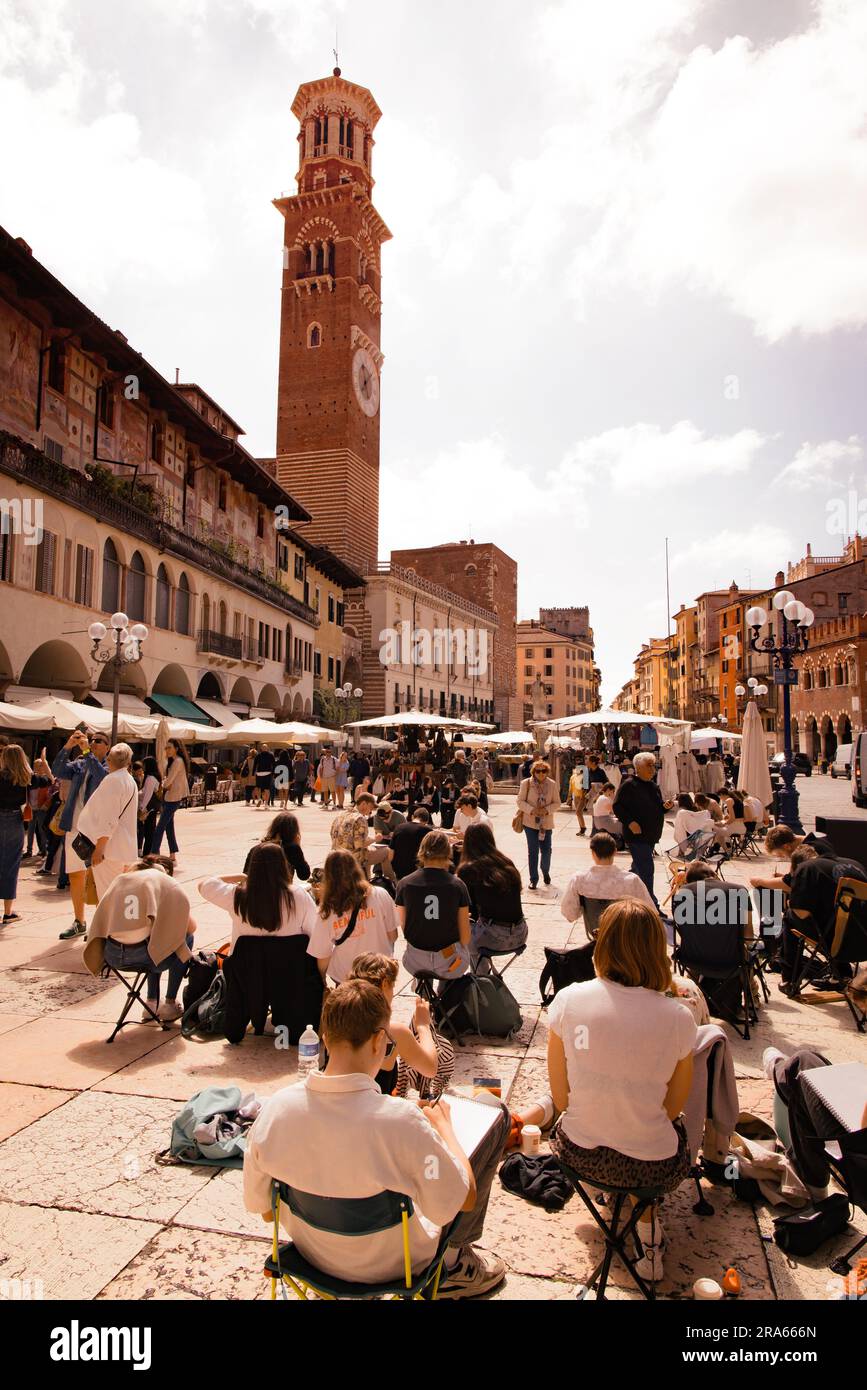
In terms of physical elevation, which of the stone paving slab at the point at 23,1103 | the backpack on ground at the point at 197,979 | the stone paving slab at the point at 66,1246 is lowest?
the stone paving slab at the point at 66,1246

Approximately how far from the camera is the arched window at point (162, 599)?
27.9m

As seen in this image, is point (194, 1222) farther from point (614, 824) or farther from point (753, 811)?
point (753, 811)

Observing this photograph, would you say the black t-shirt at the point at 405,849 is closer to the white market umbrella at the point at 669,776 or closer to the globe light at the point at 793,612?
the globe light at the point at 793,612

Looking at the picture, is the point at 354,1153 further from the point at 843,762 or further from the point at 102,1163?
the point at 843,762

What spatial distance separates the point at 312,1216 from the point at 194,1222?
1.35m

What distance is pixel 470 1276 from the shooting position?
9.25 ft

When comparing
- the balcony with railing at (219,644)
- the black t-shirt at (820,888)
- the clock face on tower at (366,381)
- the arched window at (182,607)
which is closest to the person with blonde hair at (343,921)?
the black t-shirt at (820,888)

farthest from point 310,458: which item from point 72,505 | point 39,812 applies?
point 39,812

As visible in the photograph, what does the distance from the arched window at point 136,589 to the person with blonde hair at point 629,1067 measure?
25.2m

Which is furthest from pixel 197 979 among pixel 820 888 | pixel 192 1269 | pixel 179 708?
pixel 179 708

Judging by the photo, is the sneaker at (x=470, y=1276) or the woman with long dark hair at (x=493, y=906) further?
the woman with long dark hair at (x=493, y=906)

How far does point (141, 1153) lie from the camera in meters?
3.84

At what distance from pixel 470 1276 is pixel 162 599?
27.9 metres

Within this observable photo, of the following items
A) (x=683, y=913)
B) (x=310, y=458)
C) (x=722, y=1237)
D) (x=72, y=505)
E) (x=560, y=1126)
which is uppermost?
(x=310, y=458)
